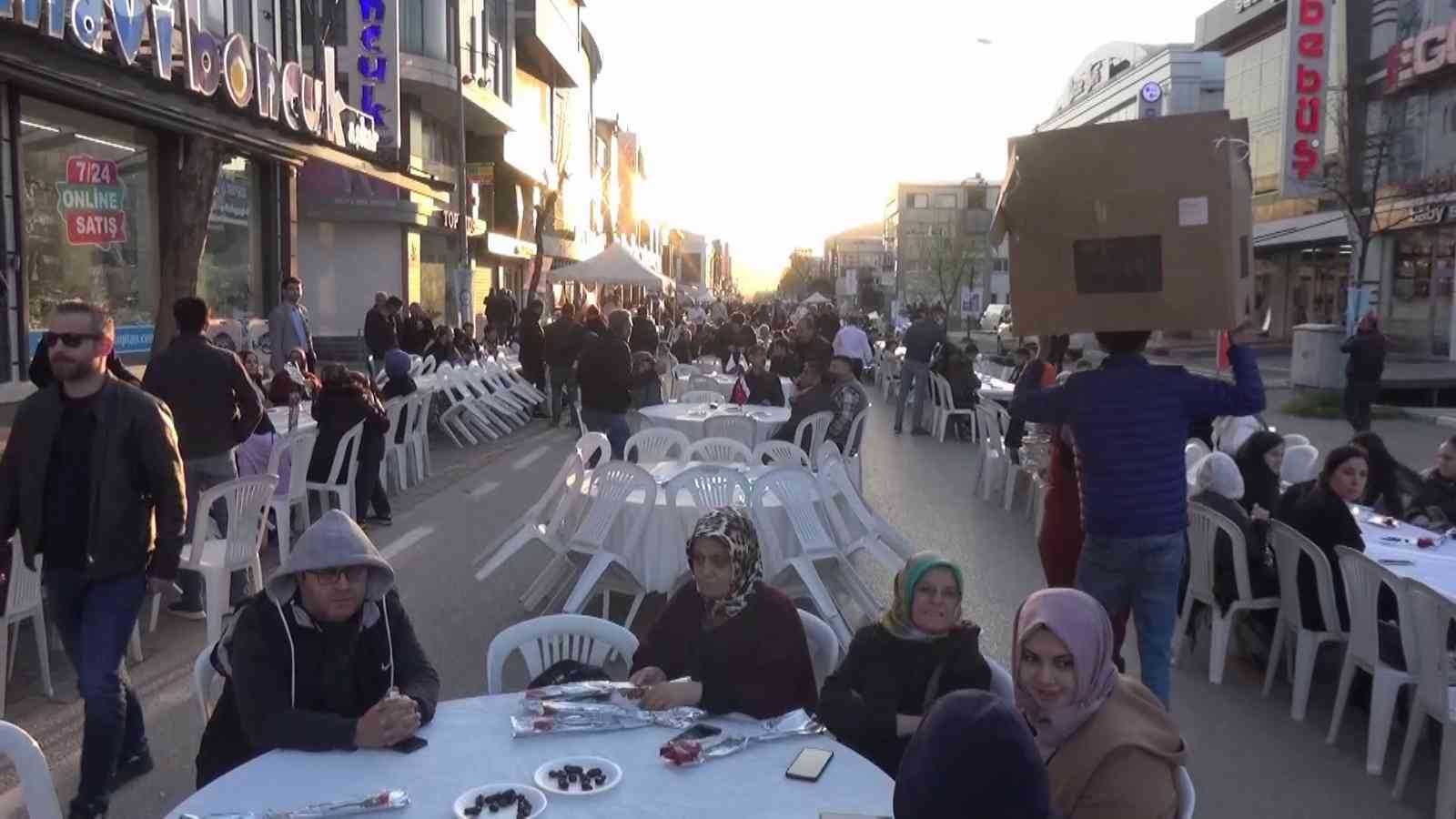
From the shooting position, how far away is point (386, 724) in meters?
2.94

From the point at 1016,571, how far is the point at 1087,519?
3.99 meters

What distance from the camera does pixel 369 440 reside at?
30.0ft

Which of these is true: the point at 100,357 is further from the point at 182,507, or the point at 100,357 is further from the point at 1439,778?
the point at 1439,778

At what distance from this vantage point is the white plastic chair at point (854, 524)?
6.86m

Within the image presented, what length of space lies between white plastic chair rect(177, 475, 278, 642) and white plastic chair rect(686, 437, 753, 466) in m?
3.20

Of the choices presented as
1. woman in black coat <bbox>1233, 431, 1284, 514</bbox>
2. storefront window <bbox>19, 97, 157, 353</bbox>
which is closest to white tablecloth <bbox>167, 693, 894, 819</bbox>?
woman in black coat <bbox>1233, 431, 1284, 514</bbox>

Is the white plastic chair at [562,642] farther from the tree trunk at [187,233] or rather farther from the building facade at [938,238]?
the building facade at [938,238]

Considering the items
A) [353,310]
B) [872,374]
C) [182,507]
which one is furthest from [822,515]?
[872,374]

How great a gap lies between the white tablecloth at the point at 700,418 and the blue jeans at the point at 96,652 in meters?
6.36

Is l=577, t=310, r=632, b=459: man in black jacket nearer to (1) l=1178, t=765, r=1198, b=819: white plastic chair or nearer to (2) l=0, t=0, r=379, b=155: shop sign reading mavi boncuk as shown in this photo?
(2) l=0, t=0, r=379, b=155: shop sign reading mavi boncuk

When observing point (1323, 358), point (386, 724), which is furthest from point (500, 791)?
point (1323, 358)

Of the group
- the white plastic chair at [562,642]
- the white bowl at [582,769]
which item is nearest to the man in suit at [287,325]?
the white plastic chair at [562,642]

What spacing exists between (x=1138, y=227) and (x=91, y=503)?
3.76 meters

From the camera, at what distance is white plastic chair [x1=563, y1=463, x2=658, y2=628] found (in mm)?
6480
